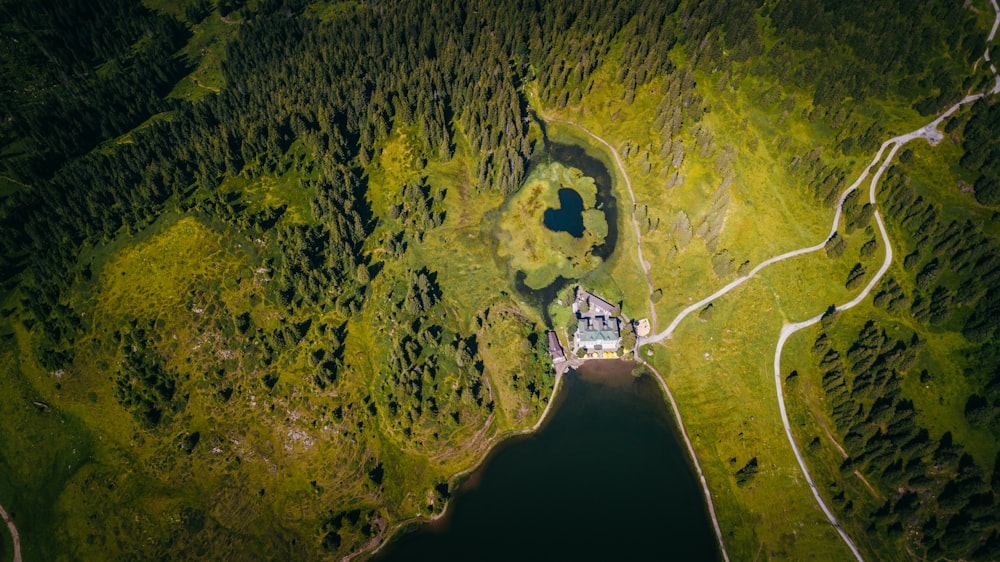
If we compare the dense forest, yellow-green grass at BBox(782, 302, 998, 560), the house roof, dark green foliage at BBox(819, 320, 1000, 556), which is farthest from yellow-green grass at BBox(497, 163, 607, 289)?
dark green foliage at BBox(819, 320, 1000, 556)

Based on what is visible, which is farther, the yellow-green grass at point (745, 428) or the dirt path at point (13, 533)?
the dirt path at point (13, 533)

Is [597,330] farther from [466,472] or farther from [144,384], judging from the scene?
[144,384]

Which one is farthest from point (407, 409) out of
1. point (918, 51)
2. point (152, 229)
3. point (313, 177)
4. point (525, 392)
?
point (918, 51)

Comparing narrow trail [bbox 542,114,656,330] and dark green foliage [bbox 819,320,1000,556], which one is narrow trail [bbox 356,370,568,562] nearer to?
narrow trail [bbox 542,114,656,330]

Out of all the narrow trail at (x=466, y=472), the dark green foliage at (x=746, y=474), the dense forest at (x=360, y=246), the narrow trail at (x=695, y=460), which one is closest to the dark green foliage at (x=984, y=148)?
the dense forest at (x=360, y=246)

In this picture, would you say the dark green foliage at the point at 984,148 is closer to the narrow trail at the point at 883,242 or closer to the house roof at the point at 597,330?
the narrow trail at the point at 883,242

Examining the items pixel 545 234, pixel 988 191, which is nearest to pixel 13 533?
pixel 545 234

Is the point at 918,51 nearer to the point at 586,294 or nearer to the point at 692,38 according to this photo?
the point at 692,38

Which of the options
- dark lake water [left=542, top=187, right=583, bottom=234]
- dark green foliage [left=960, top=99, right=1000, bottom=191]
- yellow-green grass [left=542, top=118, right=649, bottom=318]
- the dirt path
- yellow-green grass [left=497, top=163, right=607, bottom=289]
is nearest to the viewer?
the dirt path
